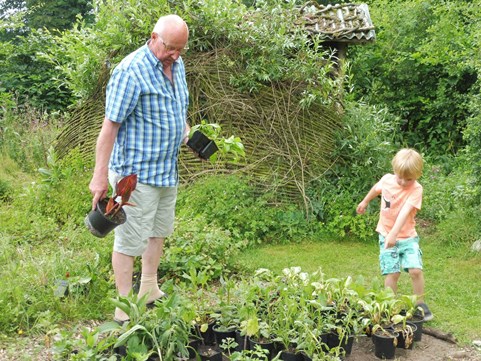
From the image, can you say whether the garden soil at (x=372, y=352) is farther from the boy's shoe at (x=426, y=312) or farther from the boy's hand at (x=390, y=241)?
the boy's hand at (x=390, y=241)

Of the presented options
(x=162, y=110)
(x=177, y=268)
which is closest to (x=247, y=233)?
(x=177, y=268)

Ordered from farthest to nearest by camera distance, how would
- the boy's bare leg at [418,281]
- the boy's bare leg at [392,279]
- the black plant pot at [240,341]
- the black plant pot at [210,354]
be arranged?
1. the boy's bare leg at [392,279]
2. the boy's bare leg at [418,281]
3. the black plant pot at [240,341]
4. the black plant pot at [210,354]

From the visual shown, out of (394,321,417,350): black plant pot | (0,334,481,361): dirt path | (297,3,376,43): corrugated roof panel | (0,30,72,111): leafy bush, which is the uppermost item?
(297,3,376,43): corrugated roof panel

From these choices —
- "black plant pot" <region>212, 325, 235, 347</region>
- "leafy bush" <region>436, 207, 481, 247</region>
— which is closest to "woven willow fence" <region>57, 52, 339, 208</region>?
"leafy bush" <region>436, 207, 481, 247</region>

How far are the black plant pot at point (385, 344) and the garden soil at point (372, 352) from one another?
0.05 metres

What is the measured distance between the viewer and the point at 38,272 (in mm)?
4852

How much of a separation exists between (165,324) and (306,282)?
1.13 meters

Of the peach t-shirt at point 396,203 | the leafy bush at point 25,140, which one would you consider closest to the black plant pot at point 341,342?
the peach t-shirt at point 396,203

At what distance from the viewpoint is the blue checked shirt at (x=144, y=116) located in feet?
12.9

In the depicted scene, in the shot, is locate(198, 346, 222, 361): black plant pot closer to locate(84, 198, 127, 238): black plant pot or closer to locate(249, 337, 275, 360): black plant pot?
locate(249, 337, 275, 360): black plant pot

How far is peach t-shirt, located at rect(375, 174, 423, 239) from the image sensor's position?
465 cm

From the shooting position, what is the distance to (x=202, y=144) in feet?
15.1

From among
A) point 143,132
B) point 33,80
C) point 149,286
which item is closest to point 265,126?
point 149,286

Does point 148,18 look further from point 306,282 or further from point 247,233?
point 306,282
